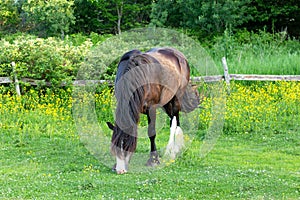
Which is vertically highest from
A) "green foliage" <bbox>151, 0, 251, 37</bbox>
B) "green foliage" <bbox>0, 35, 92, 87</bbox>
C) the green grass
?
"green foliage" <bbox>151, 0, 251, 37</bbox>

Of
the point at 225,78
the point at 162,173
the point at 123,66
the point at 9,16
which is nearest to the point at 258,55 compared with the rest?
the point at 225,78

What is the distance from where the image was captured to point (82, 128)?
915cm

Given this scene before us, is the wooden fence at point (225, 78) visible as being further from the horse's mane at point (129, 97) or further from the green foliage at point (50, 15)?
the green foliage at point (50, 15)

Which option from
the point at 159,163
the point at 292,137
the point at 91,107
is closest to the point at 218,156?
the point at 159,163

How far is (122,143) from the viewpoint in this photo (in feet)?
23.1

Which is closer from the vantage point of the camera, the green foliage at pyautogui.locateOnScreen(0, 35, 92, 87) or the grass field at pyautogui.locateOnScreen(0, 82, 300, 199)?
the grass field at pyautogui.locateOnScreen(0, 82, 300, 199)

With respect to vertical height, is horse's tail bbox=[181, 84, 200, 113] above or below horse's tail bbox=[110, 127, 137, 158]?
above

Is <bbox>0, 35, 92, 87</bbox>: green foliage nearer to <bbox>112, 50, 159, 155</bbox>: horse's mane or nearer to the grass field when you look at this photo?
the grass field

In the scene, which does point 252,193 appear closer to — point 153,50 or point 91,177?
point 91,177

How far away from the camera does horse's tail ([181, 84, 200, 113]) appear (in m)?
9.28

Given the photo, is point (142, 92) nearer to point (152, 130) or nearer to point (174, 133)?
point (152, 130)

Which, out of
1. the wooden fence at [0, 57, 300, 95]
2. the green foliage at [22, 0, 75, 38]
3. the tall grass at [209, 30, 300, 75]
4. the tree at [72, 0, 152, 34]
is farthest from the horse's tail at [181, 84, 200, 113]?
the tree at [72, 0, 152, 34]

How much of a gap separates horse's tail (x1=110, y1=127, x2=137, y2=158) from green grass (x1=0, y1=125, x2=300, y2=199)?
0.37 m

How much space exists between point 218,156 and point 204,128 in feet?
7.24
